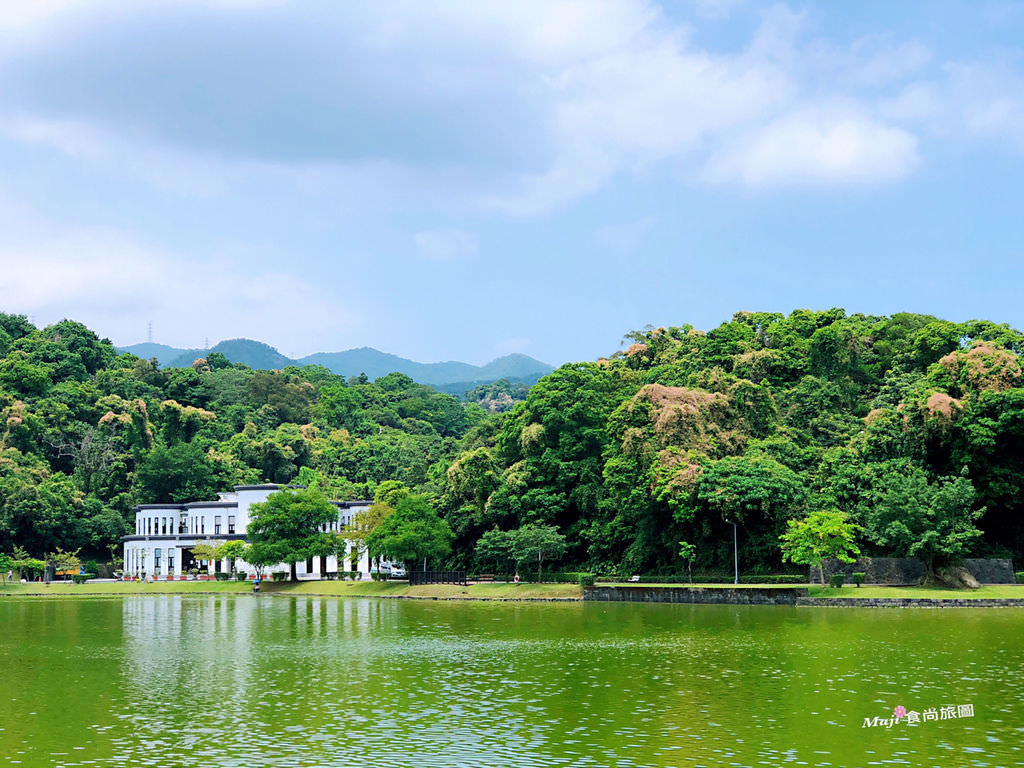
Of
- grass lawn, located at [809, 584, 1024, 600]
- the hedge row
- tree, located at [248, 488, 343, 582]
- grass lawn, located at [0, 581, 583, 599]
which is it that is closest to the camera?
grass lawn, located at [809, 584, 1024, 600]

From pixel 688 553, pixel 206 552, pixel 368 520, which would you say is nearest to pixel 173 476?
pixel 206 552

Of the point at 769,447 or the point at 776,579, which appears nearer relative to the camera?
the point at 776,579

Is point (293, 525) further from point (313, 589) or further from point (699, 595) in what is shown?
point (699, 595)

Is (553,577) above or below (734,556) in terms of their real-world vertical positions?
below

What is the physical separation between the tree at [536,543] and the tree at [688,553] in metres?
7.78

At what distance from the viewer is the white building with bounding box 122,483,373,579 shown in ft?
306

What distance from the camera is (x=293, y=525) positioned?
238ft

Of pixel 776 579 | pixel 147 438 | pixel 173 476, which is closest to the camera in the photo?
pixel 776 579

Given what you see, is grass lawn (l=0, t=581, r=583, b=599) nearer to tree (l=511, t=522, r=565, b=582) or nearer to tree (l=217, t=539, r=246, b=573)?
tree (l=511, t=522, r=565, b=582)

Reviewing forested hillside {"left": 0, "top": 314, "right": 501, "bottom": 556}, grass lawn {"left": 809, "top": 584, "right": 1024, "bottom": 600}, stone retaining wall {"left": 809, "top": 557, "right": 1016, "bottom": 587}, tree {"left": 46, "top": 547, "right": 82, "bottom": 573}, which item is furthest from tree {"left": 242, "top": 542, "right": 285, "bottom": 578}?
grass lawn {"left": 809, "top": 584, "right": 1024, "bottom": 600}

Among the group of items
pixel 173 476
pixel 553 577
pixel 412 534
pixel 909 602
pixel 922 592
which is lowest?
pixel 553 577

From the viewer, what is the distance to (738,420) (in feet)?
210

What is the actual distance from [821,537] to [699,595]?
7.17 metres

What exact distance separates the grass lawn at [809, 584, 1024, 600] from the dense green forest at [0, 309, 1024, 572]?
85.7 inches
